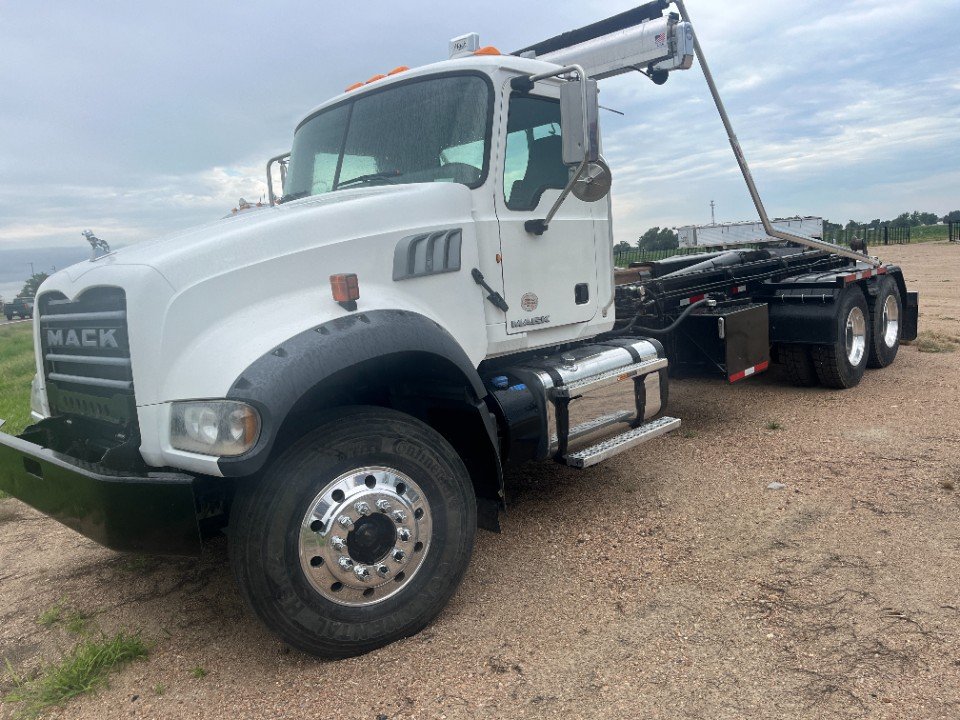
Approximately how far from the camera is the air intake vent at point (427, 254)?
341cm

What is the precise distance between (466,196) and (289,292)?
1135 mm

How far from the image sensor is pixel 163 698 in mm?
2834

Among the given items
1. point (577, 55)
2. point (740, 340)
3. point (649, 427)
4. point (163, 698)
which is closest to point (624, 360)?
point (649, 427)

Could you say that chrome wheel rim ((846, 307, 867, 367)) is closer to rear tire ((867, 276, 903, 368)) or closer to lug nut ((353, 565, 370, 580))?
rear tire ((867, 276, 903, 368))

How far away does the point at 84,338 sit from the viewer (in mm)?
3121

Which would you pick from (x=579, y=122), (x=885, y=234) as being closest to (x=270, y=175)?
(x=579, y=122)

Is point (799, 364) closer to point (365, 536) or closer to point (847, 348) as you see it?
point (847, 348)

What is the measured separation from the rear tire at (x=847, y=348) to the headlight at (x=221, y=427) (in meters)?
5.93

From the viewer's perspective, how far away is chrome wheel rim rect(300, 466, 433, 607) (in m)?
2.85

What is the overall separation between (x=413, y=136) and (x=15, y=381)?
470 inches

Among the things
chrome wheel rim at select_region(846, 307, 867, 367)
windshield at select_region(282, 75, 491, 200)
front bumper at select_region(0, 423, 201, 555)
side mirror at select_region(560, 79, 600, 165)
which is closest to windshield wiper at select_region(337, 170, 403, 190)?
windshield at select_region(282, 75, 491, 200)

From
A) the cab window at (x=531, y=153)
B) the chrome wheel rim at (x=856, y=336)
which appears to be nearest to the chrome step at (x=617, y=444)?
the cab window at (x=531, y=153)

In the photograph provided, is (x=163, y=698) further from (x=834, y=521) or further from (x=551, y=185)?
(x=834, y=521)

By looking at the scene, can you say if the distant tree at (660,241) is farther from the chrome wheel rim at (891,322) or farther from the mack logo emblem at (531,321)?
the mack logo emblem at (531,321)
